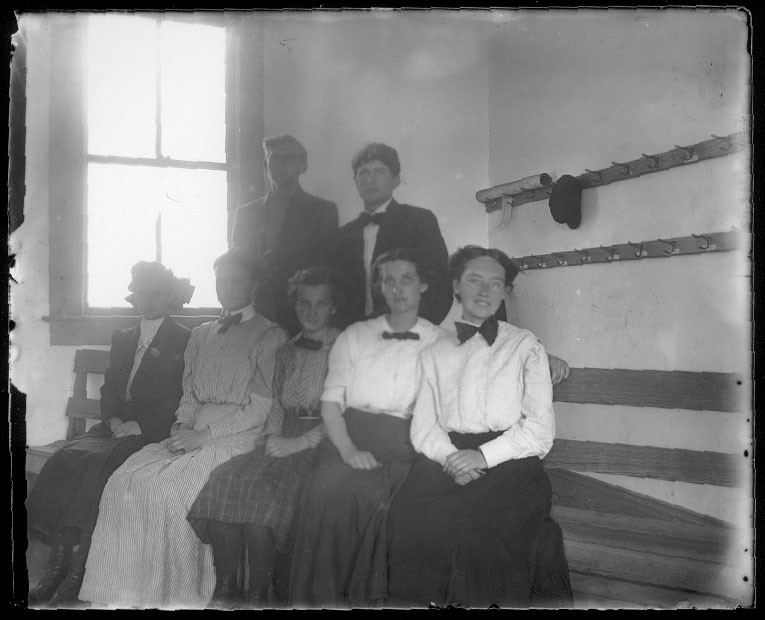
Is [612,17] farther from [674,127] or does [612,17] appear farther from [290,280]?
[290,280]

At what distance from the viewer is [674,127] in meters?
1.94

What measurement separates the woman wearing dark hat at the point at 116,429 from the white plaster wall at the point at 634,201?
1.09 meters

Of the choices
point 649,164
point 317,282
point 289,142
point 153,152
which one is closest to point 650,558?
point 649,164

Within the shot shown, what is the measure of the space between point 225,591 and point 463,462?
0.79m

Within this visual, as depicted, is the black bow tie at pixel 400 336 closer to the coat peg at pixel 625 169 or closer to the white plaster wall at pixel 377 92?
the white plaster wall at pixel 377 92

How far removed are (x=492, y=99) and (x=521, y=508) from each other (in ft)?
4.12

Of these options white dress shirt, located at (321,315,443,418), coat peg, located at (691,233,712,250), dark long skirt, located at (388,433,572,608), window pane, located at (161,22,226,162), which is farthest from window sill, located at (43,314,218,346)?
coat peg, located at (691,233,712,250)

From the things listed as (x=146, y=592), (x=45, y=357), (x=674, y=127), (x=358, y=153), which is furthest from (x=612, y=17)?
(x=146, y=592)

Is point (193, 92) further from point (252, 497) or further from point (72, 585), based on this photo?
point (72, 585)

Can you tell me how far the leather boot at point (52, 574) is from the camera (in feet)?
6.38

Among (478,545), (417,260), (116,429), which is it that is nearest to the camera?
(478,545)

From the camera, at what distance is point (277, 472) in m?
1.91

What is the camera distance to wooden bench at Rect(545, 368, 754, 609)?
1866mm

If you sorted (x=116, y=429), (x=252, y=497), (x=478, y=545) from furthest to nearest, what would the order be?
1. (x=116, y=429)
2. (x=252, y=497)
3. (x=478, y=545)
